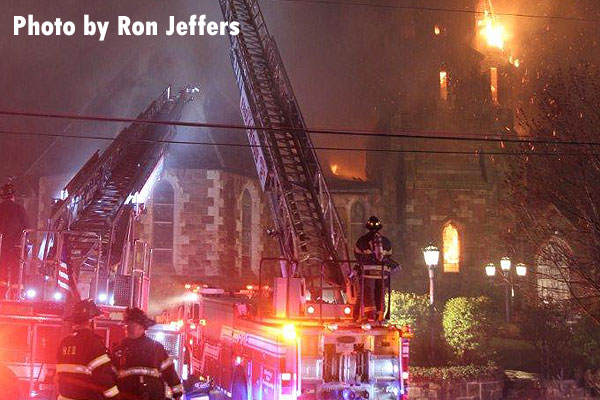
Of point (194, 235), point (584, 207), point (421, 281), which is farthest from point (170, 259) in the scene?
point (584, 207)

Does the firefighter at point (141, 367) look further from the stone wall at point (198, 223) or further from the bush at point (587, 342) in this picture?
the stone wall at point (198, 223)

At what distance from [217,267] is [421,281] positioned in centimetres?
905

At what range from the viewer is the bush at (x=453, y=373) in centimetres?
1495

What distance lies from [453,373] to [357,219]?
1636cm

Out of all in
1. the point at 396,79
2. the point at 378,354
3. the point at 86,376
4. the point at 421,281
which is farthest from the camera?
the point at 396,79

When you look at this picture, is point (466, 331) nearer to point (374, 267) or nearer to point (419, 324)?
point (419, 324)

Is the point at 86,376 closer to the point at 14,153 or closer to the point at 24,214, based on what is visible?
the point at 24,214

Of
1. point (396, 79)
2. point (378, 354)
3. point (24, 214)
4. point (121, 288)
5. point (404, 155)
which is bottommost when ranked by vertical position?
point (378, 354)

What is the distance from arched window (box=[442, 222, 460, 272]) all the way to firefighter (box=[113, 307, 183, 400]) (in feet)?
80.3

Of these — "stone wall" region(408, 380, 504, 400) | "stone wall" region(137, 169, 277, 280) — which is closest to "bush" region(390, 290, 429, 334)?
"stone wall" region(408, 380, 504, 400)

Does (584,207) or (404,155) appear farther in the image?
(404,155)

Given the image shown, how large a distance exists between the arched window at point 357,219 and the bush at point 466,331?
45.4 feet

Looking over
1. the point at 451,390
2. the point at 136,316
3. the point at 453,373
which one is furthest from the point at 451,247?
the point at 136,316

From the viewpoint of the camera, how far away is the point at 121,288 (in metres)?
12.1
